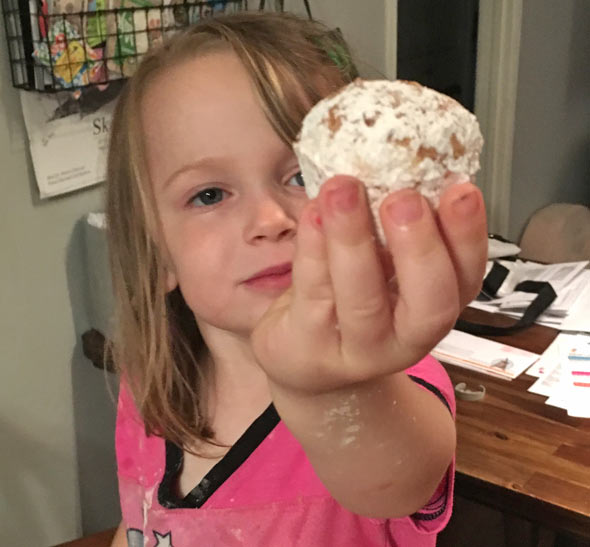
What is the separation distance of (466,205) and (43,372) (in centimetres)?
117

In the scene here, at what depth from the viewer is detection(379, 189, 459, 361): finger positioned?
385mm

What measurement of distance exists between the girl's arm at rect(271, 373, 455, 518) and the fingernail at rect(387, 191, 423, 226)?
0.16m

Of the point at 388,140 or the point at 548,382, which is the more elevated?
the point at 388,140

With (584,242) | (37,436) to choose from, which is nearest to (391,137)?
(37,436)

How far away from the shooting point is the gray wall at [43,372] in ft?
4.16

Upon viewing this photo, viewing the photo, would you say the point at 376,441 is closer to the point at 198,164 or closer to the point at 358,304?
the point at 358,304

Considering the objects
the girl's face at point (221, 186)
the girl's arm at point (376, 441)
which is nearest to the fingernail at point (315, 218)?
the girl's arm at point (376, 441)

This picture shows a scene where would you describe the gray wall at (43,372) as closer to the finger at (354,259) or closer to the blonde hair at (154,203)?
the blonde hair at (154,203)

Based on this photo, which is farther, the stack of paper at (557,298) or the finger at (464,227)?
the stack of paper at (557,298)

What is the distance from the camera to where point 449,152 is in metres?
0.45

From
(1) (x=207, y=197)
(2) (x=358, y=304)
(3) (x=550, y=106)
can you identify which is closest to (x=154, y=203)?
(1) (x=207, y=197)

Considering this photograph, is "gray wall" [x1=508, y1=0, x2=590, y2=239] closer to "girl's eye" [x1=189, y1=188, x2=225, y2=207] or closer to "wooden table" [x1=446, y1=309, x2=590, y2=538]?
"wooden table" [x1=446, y1=309, x2=590, y2=538]

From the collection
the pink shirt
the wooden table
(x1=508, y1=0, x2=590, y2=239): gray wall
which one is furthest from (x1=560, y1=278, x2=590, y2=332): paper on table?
(x1=508, y1=0, x2=590, y2=239): gray wall

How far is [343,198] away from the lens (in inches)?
15.2
